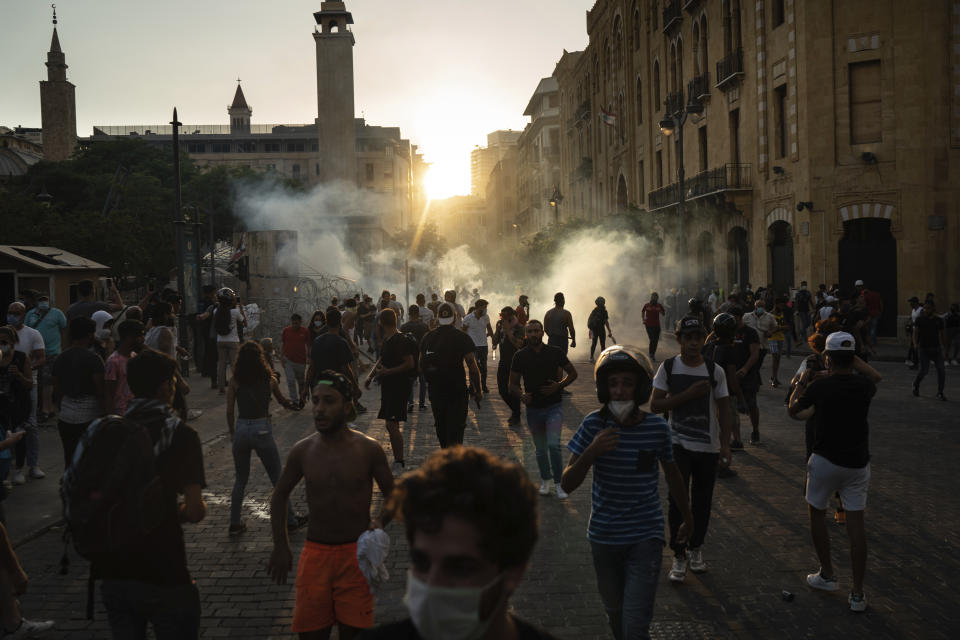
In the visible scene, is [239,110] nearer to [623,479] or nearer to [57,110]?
[57,110]

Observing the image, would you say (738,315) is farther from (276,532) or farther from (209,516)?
(276,532)

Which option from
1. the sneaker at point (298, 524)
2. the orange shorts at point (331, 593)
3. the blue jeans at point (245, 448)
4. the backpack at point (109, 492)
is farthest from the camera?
the blue jeans at point (245, 448)

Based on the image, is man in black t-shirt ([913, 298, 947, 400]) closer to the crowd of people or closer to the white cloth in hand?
the crowd of people

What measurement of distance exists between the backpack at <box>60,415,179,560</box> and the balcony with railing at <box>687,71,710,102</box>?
3347cm

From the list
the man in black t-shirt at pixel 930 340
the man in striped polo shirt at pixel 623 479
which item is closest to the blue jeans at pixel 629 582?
the man in striped polo shirt at pixel 623 479

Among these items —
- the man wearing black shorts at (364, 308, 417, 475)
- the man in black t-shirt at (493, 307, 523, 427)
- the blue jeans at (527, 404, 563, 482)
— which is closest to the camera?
the blue jeans at (527, 404, 563, 482)

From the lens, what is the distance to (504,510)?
1845 millimetres

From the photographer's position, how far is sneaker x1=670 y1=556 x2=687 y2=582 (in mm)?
5617

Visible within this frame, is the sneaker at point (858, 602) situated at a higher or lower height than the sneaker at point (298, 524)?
lower

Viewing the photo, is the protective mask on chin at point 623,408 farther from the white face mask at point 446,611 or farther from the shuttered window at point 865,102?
the shuttered window at point 865,102

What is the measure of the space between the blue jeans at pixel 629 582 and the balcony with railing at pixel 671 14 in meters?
35.9

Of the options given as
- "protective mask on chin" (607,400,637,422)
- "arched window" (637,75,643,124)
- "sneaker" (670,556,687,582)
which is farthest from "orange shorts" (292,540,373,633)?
"arched window" (637,75,643,124)

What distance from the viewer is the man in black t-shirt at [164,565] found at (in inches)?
131

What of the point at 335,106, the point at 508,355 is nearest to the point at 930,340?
the point at 508,355
